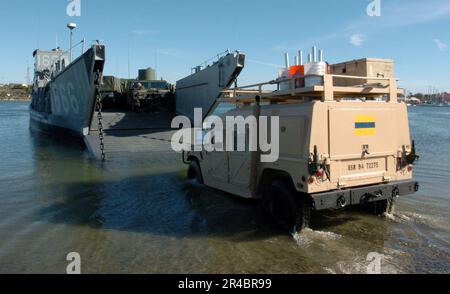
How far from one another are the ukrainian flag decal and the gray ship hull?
464 inches

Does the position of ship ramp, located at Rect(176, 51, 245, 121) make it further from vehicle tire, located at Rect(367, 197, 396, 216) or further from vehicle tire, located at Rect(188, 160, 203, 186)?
vehicle tire, located at Rect(367, 197, 396, 216)

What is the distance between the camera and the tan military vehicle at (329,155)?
578 centimetres

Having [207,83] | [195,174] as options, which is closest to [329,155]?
[195,174]

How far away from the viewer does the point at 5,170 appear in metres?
13.0

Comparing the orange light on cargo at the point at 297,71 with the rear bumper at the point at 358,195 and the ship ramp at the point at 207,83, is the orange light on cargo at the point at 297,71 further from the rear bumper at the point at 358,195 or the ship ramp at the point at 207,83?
the ship ramp at the point at 207,83

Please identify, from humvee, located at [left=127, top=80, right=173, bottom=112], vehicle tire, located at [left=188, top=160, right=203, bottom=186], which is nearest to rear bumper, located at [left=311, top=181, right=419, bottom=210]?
vehicle tire, located at [left=188, top=160, right=203, bottom=186]

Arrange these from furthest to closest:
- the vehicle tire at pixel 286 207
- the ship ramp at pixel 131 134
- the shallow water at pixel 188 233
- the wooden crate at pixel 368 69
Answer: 1. the ship ramp at pixel 131 134
2. the wooden crate at pixel 368 69
3. the vehicle tire at pixel 286 207
4. the shallow water at pixel 188 233

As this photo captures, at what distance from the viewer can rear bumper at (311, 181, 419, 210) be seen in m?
5.75

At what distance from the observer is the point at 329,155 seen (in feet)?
19.2

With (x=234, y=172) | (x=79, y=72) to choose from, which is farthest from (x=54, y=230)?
(x=79, y=72)

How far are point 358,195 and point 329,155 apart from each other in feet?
2.67

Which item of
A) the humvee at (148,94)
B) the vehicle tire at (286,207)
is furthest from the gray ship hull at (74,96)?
the vehicle tire at (286,207)

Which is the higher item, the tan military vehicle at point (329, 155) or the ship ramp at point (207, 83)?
the ship ramp at point (207, 83)
